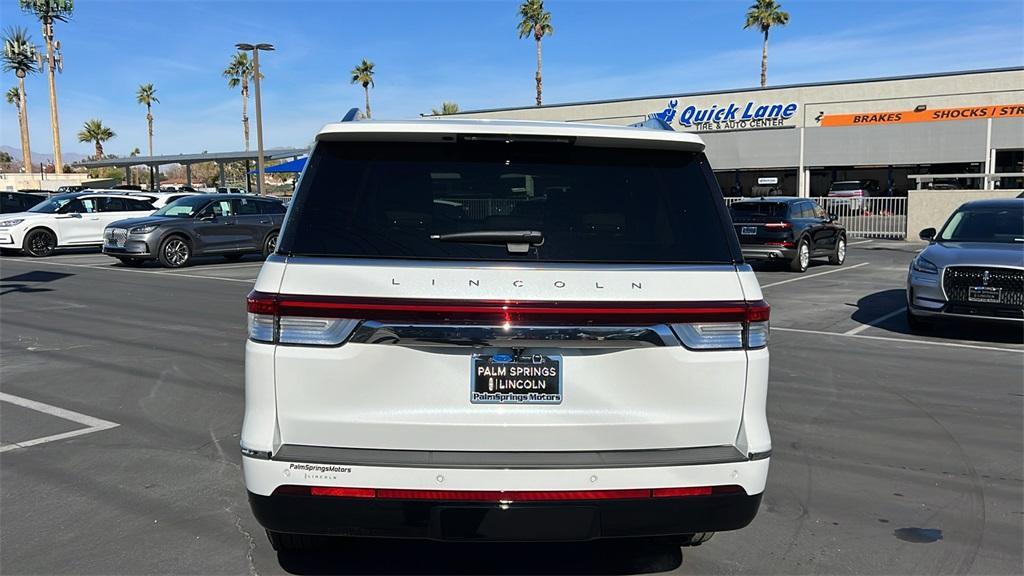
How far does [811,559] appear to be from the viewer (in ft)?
12.3

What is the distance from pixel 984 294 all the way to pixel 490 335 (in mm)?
8540

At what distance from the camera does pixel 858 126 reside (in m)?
40.8

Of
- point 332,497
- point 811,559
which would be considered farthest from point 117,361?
point 811,559

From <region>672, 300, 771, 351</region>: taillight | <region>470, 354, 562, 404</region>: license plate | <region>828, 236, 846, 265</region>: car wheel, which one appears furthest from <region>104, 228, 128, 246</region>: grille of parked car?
<region>672, 300, 771, 351</region>: taillight

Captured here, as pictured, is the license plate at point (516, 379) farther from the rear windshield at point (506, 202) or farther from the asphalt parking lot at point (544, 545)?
the asphalt parking lot at point (544, 545)

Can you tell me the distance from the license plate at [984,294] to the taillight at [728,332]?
7701 mm

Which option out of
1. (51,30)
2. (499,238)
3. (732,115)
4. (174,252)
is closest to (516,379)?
(499,238)

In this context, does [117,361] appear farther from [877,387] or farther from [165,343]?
[877,387]

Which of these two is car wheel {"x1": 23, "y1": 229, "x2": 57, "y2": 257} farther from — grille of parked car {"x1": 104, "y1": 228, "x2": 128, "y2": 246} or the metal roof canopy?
the metal roof canopy

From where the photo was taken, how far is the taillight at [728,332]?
292cm

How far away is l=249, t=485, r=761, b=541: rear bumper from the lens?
2.81 meters

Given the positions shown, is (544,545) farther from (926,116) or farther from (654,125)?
(926,116)

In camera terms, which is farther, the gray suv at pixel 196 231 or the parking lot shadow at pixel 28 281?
the gray suv at pixel 196 231

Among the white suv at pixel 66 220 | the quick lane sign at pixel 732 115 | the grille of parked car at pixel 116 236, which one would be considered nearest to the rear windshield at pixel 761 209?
the grille of parked car at pixel 116 236
